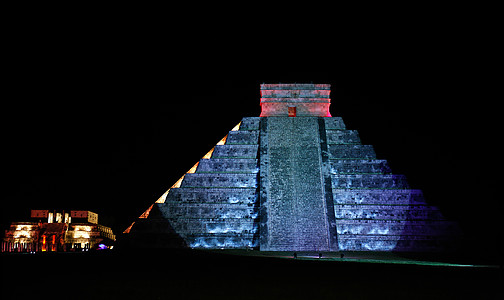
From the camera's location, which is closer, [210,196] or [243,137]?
[210,196]

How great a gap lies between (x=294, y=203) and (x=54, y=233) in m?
22.3

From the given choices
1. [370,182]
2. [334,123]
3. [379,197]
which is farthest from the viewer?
[334,123]

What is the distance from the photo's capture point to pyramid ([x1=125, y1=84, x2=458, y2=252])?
1683 centimetres

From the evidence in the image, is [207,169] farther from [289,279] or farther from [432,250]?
[289,279]

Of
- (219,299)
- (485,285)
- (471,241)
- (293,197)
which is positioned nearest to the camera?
(219,299)

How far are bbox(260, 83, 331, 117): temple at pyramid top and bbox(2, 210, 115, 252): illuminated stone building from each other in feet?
55.2

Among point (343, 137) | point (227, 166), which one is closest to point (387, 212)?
point (343, 137)

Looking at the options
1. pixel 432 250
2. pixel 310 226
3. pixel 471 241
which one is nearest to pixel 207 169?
pixel 310 226

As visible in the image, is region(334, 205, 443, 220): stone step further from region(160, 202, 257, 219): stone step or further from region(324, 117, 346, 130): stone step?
region(324, 117, 346, 130): stone step

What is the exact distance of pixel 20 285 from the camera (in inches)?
215

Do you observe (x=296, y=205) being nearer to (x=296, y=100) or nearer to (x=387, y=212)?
(x=387, y=212)

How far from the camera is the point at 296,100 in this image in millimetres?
22375

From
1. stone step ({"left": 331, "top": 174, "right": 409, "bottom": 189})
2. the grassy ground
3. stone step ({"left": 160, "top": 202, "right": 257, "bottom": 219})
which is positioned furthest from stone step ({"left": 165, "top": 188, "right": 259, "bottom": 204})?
the grassy ground

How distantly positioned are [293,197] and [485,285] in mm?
11953
